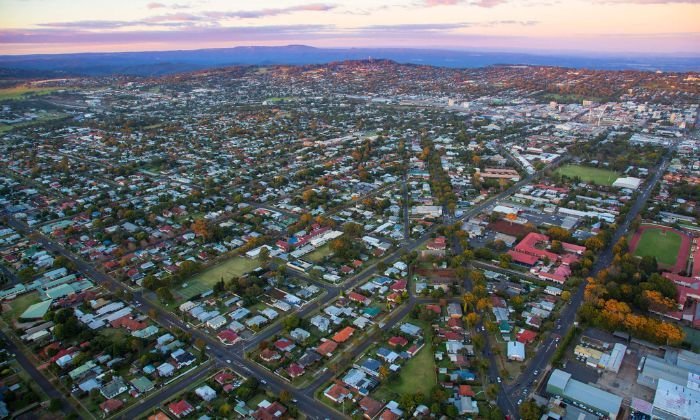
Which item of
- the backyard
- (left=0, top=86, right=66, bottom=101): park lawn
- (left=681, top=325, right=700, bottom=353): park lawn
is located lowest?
the backyard

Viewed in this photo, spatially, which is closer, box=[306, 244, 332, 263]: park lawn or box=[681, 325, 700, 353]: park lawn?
box=[681, 325, 700, 353]: park lawn

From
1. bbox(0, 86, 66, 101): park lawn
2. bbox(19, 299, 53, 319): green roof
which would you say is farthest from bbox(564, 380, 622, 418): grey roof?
bbox(0, 86, 66, 101): park lawn

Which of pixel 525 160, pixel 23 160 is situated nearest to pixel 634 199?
pixel 525 160

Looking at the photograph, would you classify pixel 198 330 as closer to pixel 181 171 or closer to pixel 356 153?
pixel 181 171

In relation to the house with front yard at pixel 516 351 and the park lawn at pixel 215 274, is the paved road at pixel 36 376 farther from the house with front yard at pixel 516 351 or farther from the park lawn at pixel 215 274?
the house with front yard at pixel 516 351

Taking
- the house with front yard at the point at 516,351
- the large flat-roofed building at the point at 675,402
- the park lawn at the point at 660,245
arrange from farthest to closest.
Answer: the park lawn at the point at 660,245 → the house with front yard at the point at 516,351 → the large flat-roofed building at the point at 675,402

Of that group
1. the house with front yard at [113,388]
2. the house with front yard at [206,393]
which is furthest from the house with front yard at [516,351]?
the house with front yard at [113,388]

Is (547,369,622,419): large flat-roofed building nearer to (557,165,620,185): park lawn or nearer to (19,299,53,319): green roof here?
(19,299,53,319): green roof
